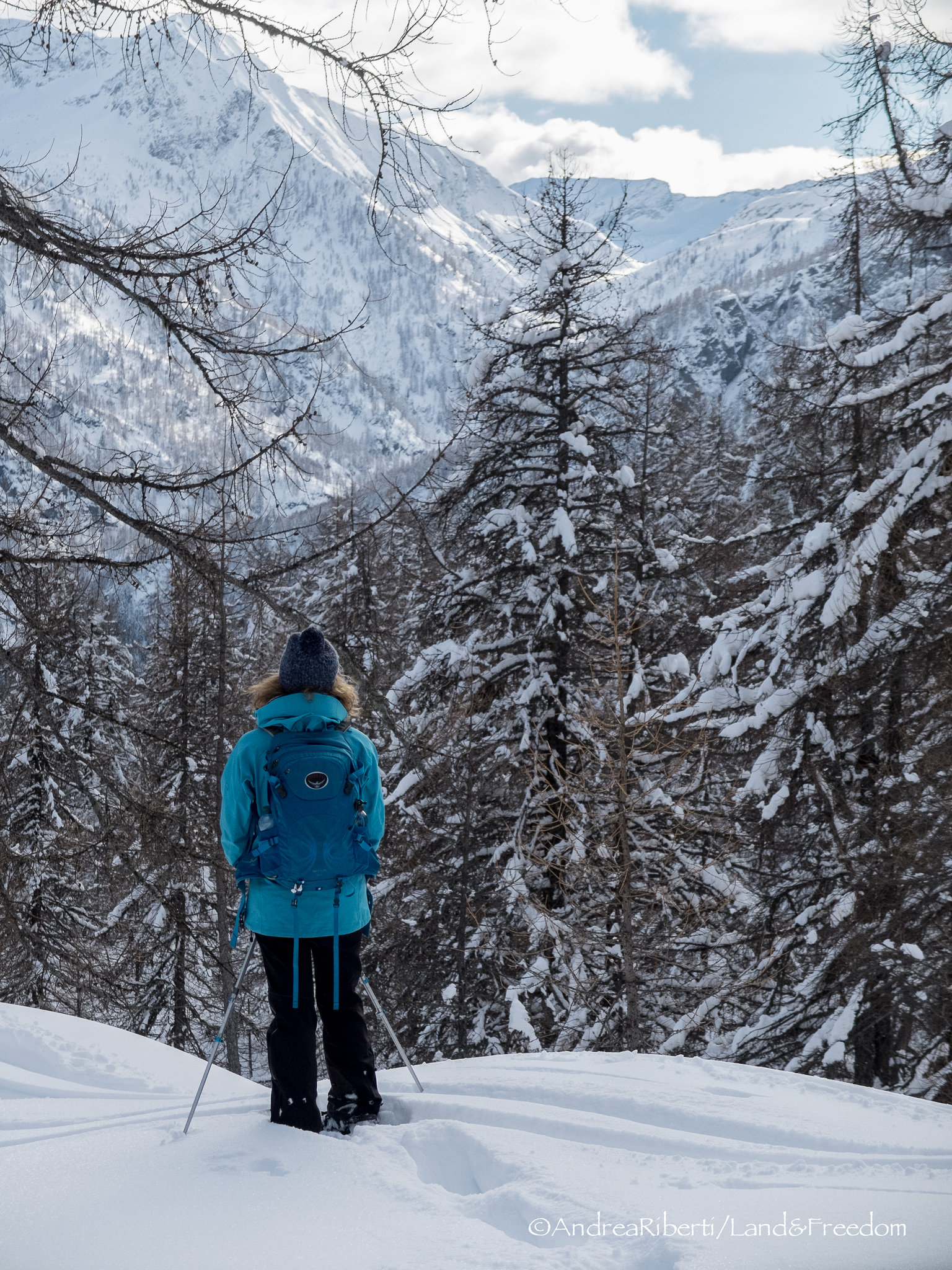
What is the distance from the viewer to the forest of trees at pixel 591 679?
455cm

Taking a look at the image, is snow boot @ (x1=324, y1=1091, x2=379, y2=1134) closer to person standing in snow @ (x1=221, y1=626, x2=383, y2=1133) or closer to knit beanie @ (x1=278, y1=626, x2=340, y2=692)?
person standing in snow @ (x1=221, y1=626, x2=383, y2=1133)

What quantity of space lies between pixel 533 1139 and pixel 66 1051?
3.01m

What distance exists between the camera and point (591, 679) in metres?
9.93

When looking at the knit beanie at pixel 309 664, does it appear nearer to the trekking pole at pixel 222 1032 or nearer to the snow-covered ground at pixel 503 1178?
the trekking pole at pixel 222 1032

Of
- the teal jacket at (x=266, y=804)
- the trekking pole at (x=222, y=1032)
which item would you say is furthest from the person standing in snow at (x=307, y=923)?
the trekking pole at (x=222, y=1032)

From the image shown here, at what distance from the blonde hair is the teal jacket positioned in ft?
0.17

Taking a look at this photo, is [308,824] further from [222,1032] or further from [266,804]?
[222,1032]

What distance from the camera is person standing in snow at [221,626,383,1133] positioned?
350cm

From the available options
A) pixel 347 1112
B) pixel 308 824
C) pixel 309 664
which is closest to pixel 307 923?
pixel 308 824

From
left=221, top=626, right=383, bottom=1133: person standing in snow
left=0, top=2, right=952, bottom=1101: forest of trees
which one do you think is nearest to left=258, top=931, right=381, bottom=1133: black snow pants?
left=221, top=626, right=383, bottom=1133: person standing in snow

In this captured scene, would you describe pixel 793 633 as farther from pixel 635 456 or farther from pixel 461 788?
pixel 635 456

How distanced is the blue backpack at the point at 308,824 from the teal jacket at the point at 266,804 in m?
0.03

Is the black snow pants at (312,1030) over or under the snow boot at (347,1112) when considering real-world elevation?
over

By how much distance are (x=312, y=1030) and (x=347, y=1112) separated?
1.23 feet
